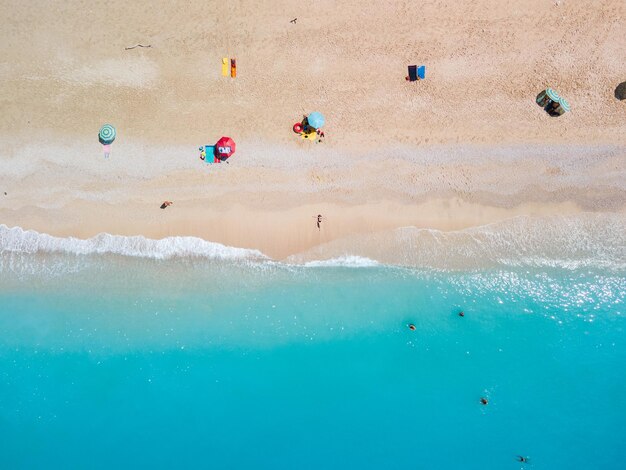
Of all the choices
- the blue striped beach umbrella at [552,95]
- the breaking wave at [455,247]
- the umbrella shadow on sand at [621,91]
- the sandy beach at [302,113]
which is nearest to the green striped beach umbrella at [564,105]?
the blue striped beach umbrella at [552,95]

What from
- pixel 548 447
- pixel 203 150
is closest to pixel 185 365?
pixel 203 150

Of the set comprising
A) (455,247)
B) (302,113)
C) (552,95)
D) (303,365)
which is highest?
(552,95)

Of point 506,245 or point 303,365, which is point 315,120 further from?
point 303,365

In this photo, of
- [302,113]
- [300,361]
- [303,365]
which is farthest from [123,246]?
[302,113]

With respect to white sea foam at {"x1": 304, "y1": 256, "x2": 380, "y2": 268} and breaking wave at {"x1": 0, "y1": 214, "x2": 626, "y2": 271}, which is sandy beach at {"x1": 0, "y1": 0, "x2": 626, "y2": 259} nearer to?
breaking wave at {"x1": 0, "y1": 214, "x2": 626, "y2": 271}

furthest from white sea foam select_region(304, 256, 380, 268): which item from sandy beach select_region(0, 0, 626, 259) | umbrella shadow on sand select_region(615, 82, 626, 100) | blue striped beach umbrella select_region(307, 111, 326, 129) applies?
umbrella shadow on sand select_region(615, 82, 626, 100)

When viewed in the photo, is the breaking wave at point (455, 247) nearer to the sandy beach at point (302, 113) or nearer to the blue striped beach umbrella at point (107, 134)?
the sandy beach at point (302, 113)

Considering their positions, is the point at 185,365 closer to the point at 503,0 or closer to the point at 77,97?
the point at 77,97
